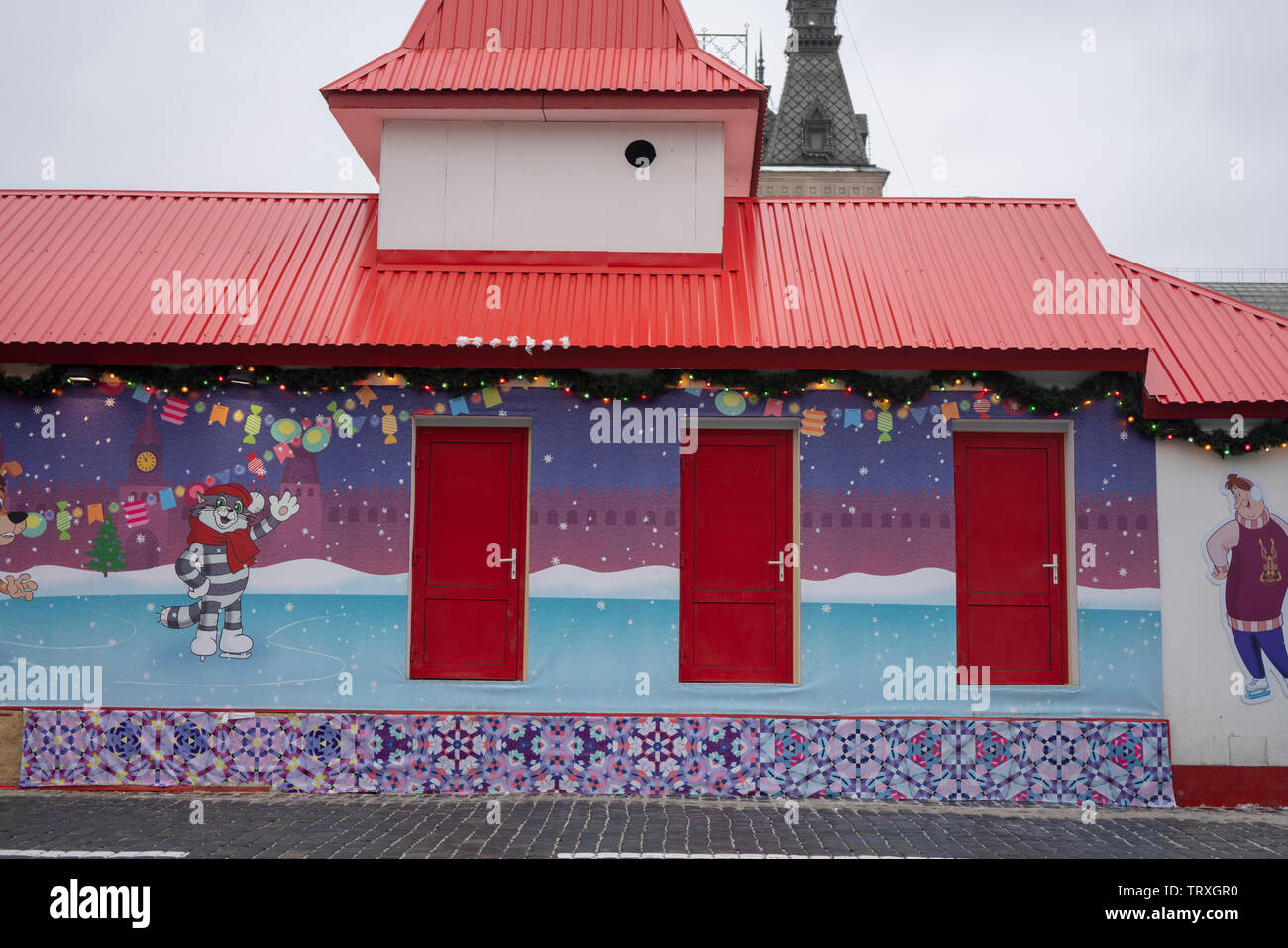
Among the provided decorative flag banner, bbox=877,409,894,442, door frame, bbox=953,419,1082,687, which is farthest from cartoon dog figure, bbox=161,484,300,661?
door frame, bbox=953,419,1082,687

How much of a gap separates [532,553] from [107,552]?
344cm

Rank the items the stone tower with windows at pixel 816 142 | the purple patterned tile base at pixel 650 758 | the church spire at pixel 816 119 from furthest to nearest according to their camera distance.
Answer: the church spire at pixel 816 119, the stone tower with windows at pixel 816 142, the purple patterned tile base at pixel 650 758

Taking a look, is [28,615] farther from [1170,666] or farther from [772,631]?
[1170,666]

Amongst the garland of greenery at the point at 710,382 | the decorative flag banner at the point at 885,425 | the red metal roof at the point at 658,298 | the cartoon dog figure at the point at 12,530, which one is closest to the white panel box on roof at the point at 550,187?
the red metal roof at the point at 658,298

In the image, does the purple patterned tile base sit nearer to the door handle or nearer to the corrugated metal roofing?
the door handle

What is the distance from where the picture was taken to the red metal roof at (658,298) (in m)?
7.40

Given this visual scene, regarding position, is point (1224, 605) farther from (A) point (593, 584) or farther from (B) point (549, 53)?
(B) point (549, 53)

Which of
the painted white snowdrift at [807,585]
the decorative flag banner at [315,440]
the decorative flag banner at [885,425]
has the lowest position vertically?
the painted white snowdrift at [807,585]

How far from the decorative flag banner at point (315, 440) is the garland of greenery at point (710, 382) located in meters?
0.33

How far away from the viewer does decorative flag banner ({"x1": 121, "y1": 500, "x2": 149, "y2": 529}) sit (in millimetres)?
7676

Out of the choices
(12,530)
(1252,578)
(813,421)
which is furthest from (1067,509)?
(12,530)

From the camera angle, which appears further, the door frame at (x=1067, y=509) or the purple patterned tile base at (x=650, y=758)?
the door frame at (x=1067, y=509)

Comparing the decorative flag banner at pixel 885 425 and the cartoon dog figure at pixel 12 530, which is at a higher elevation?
the decorative flag banner at pixel 885 425

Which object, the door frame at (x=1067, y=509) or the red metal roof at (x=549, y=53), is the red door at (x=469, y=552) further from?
the door frame at (x=1067, y=509)
